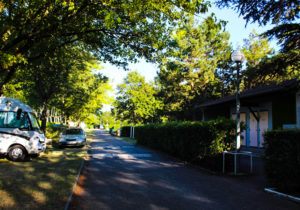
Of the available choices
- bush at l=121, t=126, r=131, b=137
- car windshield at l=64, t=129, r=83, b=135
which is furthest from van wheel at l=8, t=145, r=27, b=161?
bush at l=121, t=126, r=131, b=137

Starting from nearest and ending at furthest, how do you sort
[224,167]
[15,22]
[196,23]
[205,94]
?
[15,22] → [224,167] → [205,94] → [196,23]

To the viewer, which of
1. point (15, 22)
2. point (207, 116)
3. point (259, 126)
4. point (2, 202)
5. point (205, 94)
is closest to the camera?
point (2, 202)

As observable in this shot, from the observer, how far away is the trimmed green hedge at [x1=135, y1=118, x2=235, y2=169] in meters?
8.58

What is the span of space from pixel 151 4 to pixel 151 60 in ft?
9.46

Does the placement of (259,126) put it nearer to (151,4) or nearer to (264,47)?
(151,4)

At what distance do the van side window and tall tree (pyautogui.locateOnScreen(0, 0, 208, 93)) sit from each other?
10.0ft

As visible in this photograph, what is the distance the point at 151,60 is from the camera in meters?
9.40

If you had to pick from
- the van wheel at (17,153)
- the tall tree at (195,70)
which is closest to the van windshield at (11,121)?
the van wheel at (17,153)

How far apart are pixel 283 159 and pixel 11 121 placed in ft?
36.8

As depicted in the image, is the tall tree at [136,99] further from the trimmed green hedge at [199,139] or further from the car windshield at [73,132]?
the trimmed green hedge at [199,139]

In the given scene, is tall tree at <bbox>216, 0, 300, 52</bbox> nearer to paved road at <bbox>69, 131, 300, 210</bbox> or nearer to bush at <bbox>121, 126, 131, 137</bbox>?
paved road at <bbox>69, 131, 300, 210</bbox>

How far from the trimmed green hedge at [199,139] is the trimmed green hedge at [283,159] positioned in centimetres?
237

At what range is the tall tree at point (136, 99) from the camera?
3722 centimetres

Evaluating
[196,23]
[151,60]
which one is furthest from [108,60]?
[196,23]
